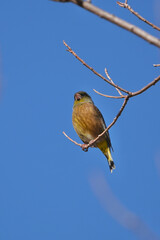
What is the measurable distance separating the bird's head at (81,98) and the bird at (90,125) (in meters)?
0.19

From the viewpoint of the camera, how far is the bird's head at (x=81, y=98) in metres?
7.48

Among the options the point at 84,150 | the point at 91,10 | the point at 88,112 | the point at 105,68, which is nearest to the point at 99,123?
the point at 88,112

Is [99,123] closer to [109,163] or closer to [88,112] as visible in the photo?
[88,112]

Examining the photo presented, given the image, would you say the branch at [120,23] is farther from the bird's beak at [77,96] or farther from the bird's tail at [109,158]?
the bird's beak at [77,96]

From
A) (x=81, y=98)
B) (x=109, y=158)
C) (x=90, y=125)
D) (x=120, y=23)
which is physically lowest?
(x=120, y=23)

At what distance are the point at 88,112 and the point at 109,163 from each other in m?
1.22

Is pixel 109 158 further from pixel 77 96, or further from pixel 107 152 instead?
pixel 77 96

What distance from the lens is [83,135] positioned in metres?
7.01

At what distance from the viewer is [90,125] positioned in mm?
6910

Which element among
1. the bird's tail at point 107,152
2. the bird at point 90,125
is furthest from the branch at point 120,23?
the bird's tail at point 107,152

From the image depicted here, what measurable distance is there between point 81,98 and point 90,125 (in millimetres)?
873

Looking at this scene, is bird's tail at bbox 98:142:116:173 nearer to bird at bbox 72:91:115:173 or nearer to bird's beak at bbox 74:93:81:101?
bird at bbox 72:91:115:173

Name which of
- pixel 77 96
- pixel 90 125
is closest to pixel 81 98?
pixel 77 96

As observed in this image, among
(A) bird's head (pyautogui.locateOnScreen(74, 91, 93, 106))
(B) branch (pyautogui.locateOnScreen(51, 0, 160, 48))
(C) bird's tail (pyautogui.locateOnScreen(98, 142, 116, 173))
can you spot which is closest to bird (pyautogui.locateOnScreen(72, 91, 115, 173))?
(C) bird's tail (pyautogui.locateOnScreen(98, 142, 116, 173))
